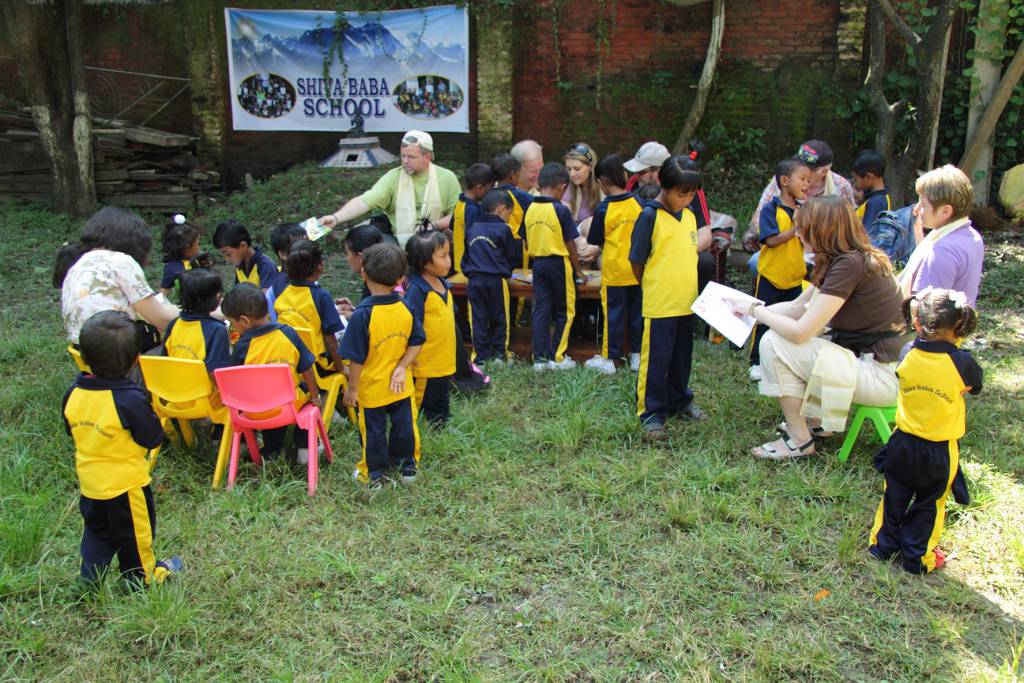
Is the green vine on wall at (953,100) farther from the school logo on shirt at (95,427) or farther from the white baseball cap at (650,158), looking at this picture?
the school logo on shirt at (95,427)

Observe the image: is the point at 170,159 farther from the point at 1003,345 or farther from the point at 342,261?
the point at 1003,345

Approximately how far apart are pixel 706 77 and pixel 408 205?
5.88 meters

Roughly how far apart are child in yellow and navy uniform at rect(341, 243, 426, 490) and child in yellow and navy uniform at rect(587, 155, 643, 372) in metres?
1.86

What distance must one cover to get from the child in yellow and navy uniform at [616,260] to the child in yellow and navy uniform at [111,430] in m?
3.28

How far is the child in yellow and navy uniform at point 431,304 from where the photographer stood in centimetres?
428

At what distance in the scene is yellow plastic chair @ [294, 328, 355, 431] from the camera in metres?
4.37

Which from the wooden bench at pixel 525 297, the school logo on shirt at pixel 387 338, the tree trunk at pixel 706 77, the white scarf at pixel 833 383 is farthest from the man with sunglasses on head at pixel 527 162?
the tree trunk at pixel 706 77

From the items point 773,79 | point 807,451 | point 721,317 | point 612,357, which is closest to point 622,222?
point 612,357

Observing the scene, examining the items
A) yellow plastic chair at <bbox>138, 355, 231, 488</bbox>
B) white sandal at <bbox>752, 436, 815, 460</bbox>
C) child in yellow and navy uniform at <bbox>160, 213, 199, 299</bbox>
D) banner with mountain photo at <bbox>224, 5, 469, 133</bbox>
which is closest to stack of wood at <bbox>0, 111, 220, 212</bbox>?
banner with mountain photo at <bbox>224, 5, 469, 133</bbox>

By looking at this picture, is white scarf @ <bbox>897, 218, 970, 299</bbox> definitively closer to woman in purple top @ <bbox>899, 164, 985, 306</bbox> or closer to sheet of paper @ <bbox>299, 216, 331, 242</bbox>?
woman in purple top @ <bbox>899, 164, 985, 306</bbox>

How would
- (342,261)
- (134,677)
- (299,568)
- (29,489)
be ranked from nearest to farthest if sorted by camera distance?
(134,677)
(299,568)
(29,489)
(342,261)

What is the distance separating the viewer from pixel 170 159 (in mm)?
11086

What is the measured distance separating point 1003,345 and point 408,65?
7.94 metres

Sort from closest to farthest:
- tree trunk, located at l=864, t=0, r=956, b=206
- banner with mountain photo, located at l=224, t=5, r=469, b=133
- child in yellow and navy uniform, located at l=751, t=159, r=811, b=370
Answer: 1. child in yellow and navy uniform, located at l=751, t=159, r=811, b=370
2. tree trunk, located at l=864, t=0, r=956, b=206
3. banner with mountain photo, located at l=224, t=5, r=469, b=133
